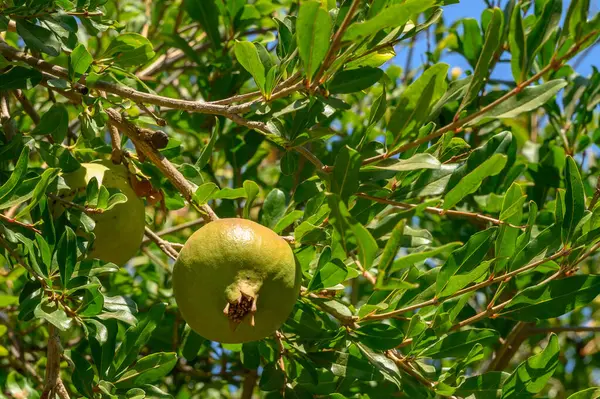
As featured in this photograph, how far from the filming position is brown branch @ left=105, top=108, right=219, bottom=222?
1.55 meters

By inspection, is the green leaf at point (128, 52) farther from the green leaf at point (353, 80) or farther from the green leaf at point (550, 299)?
the green leaf at point (550, 299)

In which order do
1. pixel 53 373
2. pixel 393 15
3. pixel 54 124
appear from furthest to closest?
pixel 54 124, pixel 53 373, pixel 393 15

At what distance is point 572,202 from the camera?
4.87 ft

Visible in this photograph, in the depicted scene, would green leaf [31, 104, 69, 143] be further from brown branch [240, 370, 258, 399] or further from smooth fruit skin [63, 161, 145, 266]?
brown branch [240, 370, 258, 399]

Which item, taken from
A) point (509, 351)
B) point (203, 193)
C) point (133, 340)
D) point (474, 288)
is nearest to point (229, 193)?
point (203, 193)

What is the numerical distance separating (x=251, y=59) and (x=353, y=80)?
0.68 ft

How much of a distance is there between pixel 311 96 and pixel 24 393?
122cm

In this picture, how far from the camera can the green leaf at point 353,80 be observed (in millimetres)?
1520

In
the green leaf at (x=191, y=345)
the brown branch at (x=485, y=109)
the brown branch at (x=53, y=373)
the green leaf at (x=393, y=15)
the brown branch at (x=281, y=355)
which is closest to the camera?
the green leaf at (x=393, y=15)

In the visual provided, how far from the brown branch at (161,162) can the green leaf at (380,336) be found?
36cm

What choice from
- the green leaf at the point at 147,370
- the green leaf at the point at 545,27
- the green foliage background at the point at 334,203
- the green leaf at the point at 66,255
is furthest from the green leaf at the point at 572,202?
the green leaf at the point at 66,255

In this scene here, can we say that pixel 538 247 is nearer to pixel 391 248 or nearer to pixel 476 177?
pixel 476 177

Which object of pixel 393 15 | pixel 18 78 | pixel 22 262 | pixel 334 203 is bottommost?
pixel 22 262

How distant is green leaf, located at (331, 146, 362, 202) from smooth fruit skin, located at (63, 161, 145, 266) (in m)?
0.49
